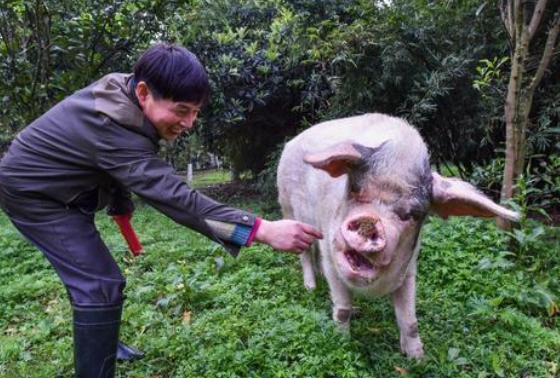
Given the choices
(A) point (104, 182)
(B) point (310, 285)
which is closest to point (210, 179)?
(B) point (310, 285)

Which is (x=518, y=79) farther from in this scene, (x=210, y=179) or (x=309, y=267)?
(x=210, y=179)

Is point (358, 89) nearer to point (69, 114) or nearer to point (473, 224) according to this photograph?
point (473, 224)

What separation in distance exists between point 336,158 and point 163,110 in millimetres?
836

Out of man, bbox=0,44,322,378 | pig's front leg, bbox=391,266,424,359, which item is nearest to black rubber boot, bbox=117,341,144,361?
man, bbox=0,44,322,378

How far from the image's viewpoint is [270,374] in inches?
111

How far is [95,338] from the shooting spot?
2.55 m

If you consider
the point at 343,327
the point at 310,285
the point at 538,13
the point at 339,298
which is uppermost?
the point at 538,13

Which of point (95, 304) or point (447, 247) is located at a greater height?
point (95, 304)

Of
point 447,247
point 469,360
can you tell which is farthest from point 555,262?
point 469,360

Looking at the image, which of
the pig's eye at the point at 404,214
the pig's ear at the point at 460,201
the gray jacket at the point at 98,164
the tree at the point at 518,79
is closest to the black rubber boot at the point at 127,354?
the gray jacket at the point at 98,164

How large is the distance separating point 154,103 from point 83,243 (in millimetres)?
778

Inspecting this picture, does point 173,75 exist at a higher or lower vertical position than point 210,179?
higher

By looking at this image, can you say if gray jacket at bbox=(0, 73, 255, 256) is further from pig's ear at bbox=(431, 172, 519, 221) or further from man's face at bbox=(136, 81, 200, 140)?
pig's ear at bbox=(431, 172, 519, 221)

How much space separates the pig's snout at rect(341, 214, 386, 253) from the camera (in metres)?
2.33
